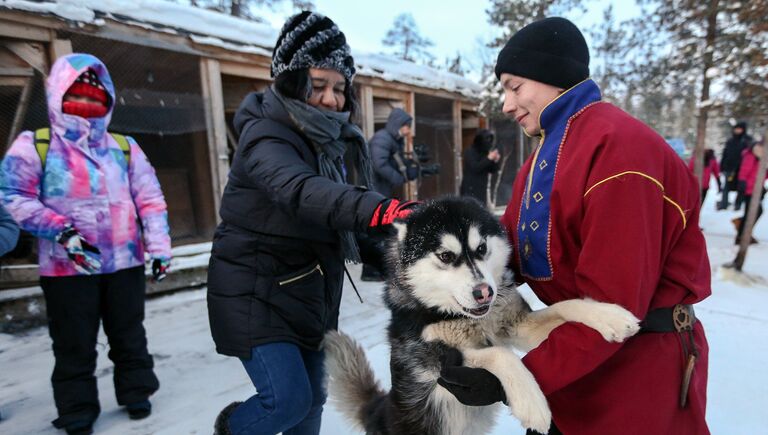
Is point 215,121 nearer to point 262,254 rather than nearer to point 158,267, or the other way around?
point 158,267

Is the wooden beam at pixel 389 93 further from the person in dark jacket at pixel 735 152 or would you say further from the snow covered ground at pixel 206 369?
the person in dark jacket at pixel 735 152

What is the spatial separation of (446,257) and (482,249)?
5.7 inches

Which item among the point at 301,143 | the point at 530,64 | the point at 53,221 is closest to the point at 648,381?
the point at 530,64

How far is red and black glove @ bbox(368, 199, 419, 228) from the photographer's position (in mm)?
1470

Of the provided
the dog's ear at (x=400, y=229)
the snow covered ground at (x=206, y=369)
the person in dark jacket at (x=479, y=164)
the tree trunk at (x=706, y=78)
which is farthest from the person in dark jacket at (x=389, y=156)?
the tree trunk at (x=706, y=78)

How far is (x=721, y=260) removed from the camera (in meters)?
6.50

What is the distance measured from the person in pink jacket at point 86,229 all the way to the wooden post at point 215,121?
291 cm

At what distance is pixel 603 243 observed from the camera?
1.12 metres

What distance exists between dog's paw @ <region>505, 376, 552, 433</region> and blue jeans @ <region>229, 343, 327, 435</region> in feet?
3.04

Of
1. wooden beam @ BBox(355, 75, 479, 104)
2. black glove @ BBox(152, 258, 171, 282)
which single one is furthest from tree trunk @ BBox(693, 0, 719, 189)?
black glove @ BBox(152, 258, 171, 282)

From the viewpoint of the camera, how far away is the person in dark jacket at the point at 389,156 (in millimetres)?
5695

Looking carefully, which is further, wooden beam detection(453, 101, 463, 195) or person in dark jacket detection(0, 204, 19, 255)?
wooden beam detection(453, 101, 463, 195)

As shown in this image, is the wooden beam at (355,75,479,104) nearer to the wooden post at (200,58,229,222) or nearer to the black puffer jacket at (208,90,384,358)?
the wooden post at (200,58,229,222)

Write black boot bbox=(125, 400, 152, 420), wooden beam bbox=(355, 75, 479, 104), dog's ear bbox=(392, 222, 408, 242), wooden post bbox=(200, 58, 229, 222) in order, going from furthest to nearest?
1. wooden beam bbox=(355, 75, 479, 104)
2. wooden post bbox=(200, 58, 229, 222)
3. black boot bbox=(125, 400, 152, 420)
4. dog's ear bbox=(392, 222, 408, 242)
